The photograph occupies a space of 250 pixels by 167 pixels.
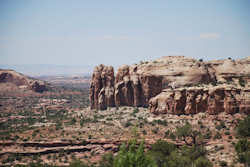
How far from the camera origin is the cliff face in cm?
5269

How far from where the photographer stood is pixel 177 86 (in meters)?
60.3

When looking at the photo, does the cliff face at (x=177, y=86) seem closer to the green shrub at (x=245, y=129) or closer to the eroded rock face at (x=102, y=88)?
the eroded rock face at (x=102, y=88)


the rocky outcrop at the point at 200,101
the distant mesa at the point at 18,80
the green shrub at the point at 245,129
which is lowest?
the green shrub at the point at 245,129

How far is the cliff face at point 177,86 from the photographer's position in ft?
173

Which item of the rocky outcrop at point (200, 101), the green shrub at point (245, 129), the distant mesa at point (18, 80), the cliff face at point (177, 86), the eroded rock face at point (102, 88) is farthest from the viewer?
the distant mesa at point (18, 80)

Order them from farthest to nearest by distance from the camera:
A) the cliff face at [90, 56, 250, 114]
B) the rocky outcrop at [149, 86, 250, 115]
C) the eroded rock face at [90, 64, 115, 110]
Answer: the eroded rock face at [90, 64, 115, 110] → the cliff face at [90, 56, 250, 114] → the rocky outcrop at [149, 86, 250, 115]

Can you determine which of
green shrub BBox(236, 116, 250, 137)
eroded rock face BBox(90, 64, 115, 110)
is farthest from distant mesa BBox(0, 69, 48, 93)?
green shrub BBox(236, 116, 250, 137)

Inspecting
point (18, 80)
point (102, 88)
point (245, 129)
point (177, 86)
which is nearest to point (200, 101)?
point (177, 86)

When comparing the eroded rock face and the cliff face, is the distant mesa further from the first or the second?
the cliff face

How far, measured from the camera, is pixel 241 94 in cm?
5134

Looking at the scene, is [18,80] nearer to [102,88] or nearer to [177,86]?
[102,88]

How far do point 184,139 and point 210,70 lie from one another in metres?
21.8

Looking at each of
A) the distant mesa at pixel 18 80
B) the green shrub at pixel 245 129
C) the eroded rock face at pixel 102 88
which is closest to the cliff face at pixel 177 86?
the eroded rock face at pixel 102 88

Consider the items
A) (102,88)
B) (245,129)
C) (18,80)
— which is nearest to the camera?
(245,129)
